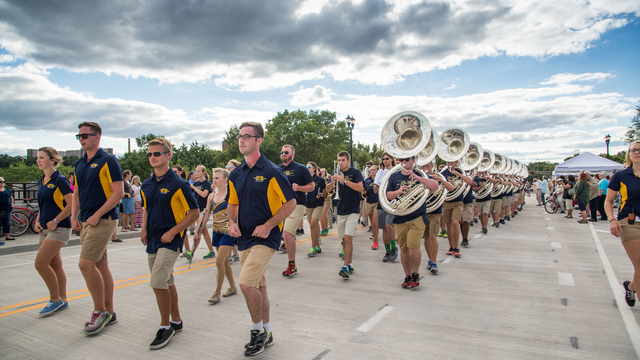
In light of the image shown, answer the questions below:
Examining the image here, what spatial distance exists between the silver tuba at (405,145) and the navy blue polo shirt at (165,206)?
291cm

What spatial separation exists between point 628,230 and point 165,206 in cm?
491

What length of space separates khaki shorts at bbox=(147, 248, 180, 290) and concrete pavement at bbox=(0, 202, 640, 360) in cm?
60

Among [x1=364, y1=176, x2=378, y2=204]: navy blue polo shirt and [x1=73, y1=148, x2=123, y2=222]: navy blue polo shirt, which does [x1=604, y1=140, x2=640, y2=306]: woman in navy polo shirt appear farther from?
[x1=73, y1=148, x2=123, y2=222]: navy blue polo shirt

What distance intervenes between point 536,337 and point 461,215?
428cm

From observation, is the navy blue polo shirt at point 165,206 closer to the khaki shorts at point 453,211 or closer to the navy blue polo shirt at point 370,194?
the navy blue polo shirt at point 370,194

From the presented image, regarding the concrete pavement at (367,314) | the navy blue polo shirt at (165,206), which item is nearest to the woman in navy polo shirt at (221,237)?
the concrete pavement at (367,314)

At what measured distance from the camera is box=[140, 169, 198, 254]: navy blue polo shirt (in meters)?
3.74

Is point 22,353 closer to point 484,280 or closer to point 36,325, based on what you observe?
point 36,325

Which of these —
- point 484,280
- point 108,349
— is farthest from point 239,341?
point 484,280

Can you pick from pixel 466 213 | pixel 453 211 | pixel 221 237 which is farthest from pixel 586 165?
pixel 221 237

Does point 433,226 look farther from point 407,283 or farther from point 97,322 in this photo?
point 97,322

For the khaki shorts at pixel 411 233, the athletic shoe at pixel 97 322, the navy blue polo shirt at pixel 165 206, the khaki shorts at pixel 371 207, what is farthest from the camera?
the khaki shorts at pixel 371 207

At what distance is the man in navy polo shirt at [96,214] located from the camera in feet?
13.0

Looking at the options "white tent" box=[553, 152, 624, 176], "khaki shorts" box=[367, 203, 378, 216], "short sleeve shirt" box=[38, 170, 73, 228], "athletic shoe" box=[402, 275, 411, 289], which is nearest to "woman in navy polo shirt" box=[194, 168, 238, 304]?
"short sleeve shirt" box=[38, 170, 73, 228]
